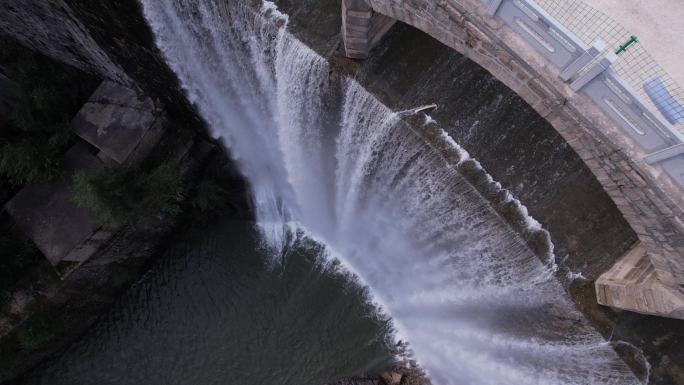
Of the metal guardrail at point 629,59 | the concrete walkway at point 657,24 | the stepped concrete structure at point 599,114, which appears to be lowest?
the stepped concrete structure at point 599,114

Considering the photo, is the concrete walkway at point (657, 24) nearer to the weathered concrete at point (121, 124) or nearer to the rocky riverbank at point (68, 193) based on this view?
the rocky riverbank at point (68, 193)

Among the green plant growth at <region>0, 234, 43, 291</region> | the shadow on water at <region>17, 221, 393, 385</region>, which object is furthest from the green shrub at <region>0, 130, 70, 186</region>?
the shadow on water at <region>17, 221, 393, 385</region>

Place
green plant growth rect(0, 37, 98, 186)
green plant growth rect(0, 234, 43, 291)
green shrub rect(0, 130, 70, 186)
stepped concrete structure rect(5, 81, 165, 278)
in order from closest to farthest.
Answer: green shrub rect(0, 130, 70, 186) < green plant growth rect(0, 37, 98, 186) < green plant growth rect(0, 234, 43, 291) < stepped concrete structure rect(5, 81, 165, 278)

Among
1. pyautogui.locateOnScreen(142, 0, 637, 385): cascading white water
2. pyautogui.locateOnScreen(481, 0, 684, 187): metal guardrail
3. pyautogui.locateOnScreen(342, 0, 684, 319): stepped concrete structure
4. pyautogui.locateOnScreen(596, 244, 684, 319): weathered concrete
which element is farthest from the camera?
pyautogui.locateOnScreen(142, 0, 637, 385): cascading white water

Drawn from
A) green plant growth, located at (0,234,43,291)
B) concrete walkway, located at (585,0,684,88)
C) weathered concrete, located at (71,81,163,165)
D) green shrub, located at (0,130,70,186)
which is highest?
concrete walkway, located at (585,0,684,88)

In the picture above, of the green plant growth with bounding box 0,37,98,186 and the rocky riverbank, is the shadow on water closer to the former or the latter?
the rocky riverbank

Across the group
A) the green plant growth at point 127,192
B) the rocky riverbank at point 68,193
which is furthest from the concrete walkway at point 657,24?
the rocky riverbank at point 68,193

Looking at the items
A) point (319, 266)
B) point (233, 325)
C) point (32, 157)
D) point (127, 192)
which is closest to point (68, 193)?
point (32, 157)
